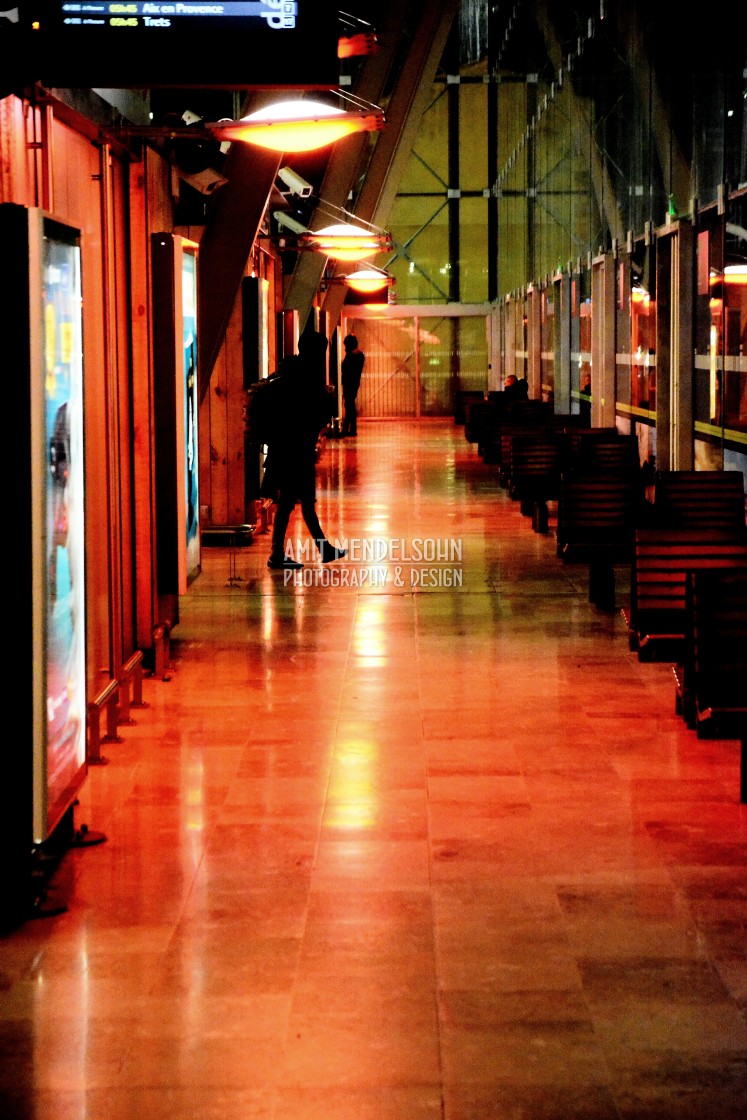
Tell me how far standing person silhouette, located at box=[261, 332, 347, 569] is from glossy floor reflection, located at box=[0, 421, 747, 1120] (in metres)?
Answer: 3.79

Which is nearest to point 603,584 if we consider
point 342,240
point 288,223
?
point 342,240

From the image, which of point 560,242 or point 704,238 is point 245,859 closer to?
point 704,238

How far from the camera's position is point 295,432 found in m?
14.6

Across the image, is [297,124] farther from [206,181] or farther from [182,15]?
[206,181]

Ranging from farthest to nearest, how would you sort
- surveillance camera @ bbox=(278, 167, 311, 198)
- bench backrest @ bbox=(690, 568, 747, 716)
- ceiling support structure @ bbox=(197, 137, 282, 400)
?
surveillance camera @ bbox=(278, 167, 311, 198) < ceiling support structure @ bbox=(197, 137, 282, 400) < bench backrest @ bbox=(690, 568, 747, 716)

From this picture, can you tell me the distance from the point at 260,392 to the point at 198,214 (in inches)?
63.7

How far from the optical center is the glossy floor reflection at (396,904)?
4.20 metres

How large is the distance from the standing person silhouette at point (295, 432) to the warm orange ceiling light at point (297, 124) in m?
5.59

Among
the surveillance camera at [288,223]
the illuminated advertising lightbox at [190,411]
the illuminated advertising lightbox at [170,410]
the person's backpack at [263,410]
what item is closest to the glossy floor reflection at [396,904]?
the illuminated advertising lightbox at [190,411]

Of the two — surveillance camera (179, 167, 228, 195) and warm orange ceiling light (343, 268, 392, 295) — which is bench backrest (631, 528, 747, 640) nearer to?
surveillance camera (179, 167, 228, 195)

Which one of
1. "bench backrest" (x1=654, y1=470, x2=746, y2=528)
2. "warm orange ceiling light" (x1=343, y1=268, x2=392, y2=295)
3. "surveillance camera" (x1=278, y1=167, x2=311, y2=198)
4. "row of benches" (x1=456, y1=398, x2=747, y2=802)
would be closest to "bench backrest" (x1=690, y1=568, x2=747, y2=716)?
"row of benches" (x1=456, y1=398, x2=747, y2=802)

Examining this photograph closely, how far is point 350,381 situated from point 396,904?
32382 mm

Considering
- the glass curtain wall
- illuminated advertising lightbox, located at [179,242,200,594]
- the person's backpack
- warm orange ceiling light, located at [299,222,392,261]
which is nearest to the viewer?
illuminated advertising lightbox, located at [179,242,200,594]

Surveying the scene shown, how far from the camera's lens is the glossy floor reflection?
4.20 meters
